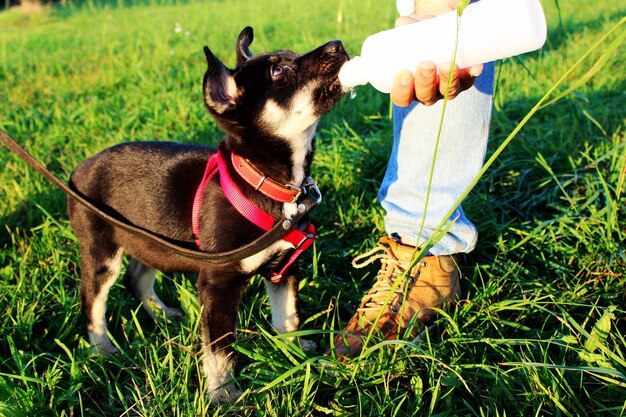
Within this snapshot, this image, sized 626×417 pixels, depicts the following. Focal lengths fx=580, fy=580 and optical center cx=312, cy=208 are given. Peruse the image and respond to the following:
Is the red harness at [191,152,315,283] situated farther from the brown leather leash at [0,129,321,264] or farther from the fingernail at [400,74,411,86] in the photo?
the fingernail at [400,74,411,86]

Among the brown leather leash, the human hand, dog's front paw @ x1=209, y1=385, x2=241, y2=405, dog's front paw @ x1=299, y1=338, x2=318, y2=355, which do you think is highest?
the human hand

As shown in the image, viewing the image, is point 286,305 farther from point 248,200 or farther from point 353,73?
point 353,73

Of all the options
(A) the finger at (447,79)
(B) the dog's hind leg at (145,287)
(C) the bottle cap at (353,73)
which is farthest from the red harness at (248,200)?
(A) the finger at (447,79)

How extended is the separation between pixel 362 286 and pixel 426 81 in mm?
1369

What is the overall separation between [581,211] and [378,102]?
2.21 m

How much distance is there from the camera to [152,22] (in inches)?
383

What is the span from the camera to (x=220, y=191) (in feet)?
7.91

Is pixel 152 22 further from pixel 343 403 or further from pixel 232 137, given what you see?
pixel 343 403

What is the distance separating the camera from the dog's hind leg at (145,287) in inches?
117

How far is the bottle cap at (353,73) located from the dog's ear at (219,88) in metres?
0.45

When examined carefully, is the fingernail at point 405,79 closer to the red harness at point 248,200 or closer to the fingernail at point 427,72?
the fingernail at point 427,72

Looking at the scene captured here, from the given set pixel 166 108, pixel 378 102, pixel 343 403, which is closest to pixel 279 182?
pixel 343 403

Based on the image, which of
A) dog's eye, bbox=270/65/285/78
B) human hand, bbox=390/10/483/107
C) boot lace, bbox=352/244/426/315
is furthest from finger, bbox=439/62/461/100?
boot lace, bbox=352/244/426/315

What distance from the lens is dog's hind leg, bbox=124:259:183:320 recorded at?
2.96 metres
